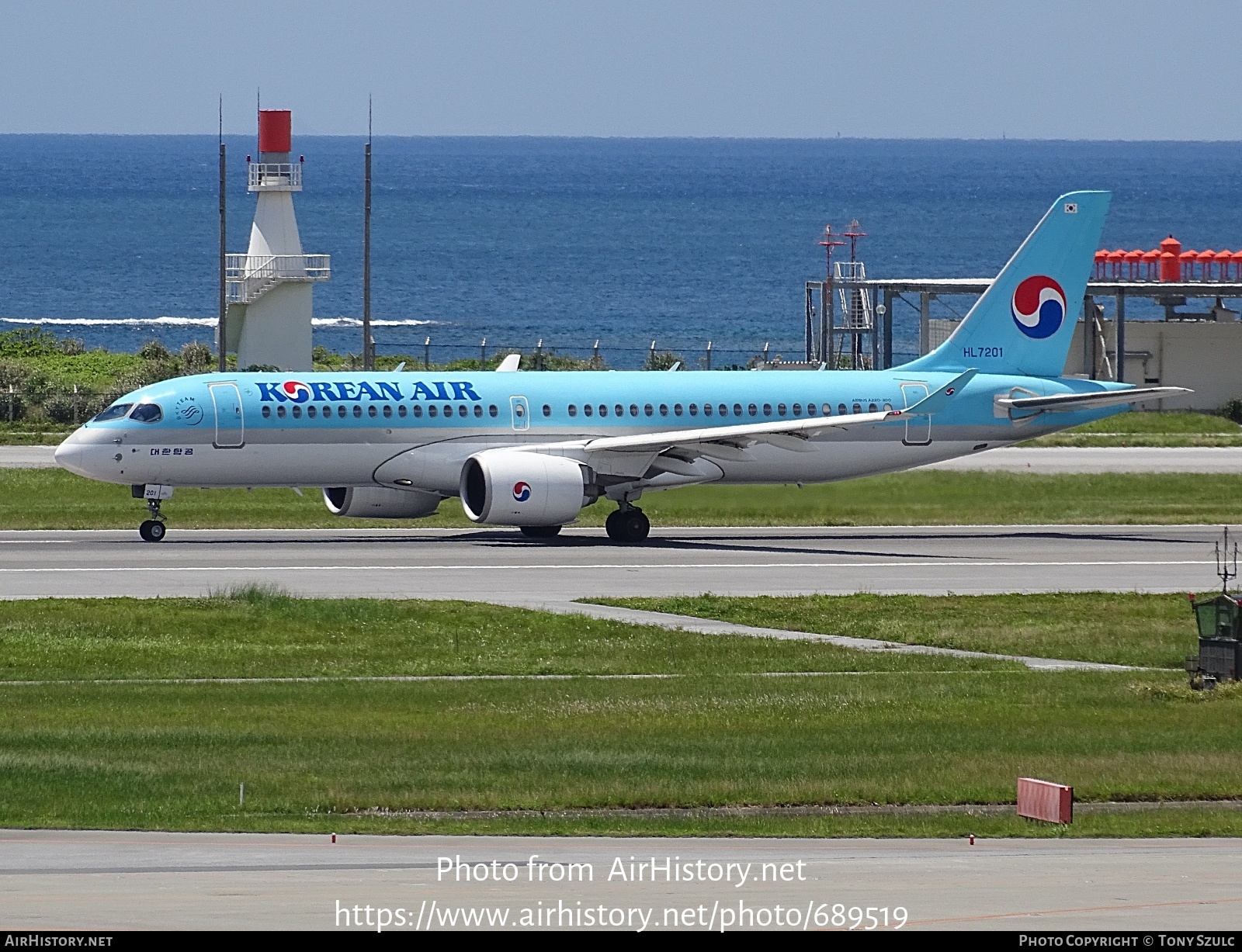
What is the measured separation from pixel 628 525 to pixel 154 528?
984 centimetres

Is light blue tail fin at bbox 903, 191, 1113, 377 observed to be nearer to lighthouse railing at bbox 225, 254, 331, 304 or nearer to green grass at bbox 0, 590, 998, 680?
green grass at bbox 0, 590, 998, 680

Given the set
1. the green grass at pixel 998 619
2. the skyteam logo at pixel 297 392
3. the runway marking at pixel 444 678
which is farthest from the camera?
the skyteam logo at pixel 297 392

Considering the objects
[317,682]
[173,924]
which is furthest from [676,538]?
[173,924]

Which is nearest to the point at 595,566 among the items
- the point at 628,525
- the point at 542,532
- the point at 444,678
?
the point at 628,525

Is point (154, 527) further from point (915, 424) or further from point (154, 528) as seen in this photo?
point (915, 424)

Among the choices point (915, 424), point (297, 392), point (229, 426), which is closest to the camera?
point (229, 426)

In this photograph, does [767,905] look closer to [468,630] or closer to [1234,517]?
[468,630]

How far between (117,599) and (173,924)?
20.7m

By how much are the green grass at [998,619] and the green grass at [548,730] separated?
1854 mm

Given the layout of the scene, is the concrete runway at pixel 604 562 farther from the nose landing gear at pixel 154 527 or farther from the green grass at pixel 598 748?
the green grass at pixel 598 748

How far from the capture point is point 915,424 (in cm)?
4531

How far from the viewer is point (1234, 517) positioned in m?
48.5

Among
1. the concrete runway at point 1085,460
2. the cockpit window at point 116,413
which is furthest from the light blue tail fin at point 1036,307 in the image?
the cockpit window at point 116,413

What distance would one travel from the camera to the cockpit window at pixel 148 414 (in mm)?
41094
